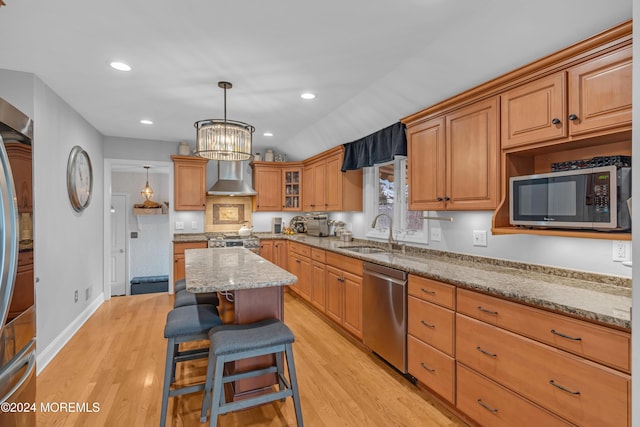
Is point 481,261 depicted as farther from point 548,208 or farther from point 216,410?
point 216,410

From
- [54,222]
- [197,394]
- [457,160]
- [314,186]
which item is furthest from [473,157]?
[54,222]

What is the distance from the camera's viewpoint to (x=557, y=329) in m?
1.47

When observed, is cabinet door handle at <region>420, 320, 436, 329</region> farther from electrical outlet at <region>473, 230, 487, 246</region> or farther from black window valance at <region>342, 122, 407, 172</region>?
black window valance at <region>342, 122, 407, 172</region>

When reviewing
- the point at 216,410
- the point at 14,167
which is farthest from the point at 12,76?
the point at 216,410

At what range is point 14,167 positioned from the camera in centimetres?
101

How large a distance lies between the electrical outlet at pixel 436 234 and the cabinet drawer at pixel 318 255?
1.33m

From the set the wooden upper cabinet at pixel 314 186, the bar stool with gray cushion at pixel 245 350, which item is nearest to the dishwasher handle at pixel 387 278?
the bar stool with gray cushion at pixel 245 350

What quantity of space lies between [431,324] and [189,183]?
176 inches

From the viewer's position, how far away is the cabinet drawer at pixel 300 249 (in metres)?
4.41

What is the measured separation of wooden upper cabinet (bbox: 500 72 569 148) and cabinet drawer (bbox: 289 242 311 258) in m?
2.88

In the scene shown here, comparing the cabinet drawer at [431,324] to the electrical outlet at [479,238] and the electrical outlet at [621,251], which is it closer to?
the electrical outlet at [479,238]

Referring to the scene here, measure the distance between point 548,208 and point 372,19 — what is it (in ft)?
5.03

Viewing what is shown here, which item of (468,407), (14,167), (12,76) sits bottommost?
(468,407)

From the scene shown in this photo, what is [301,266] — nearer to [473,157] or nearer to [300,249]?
[300,249]
